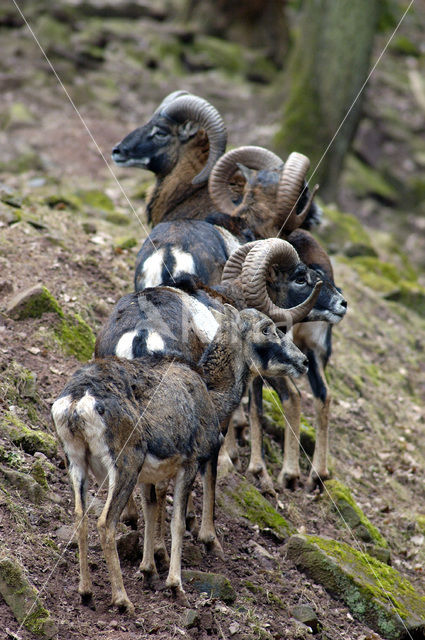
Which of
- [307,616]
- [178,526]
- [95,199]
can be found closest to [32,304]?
[178,526]

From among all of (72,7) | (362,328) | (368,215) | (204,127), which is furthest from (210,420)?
(72,7)

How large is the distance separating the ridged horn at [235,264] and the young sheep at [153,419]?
0.96 m

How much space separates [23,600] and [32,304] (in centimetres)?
406

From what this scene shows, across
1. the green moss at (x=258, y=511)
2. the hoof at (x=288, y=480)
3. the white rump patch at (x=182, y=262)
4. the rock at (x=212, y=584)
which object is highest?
the white rump patch at (x=182, y=262)

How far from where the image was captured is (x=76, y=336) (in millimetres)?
9461

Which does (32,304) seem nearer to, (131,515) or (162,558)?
(131,515)

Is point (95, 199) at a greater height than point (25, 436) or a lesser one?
lesser

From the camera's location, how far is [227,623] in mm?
6551

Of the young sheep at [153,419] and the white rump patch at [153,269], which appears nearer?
the young sheep at [153,419]

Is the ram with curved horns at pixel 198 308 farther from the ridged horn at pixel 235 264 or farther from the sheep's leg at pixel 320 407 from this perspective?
the sheep's leg at pixel 320 407

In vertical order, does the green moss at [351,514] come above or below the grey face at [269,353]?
below

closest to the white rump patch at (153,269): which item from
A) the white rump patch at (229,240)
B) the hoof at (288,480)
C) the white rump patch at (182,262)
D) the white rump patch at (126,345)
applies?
the white rump patch at (182,262)

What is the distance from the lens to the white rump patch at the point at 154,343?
7314mm

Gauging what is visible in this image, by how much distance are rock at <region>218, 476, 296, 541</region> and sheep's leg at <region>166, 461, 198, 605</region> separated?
60.6 inches
